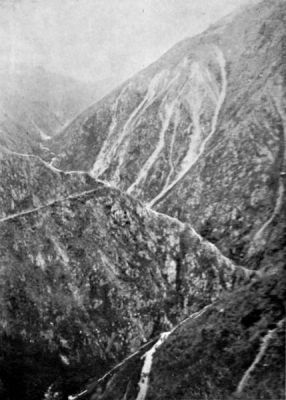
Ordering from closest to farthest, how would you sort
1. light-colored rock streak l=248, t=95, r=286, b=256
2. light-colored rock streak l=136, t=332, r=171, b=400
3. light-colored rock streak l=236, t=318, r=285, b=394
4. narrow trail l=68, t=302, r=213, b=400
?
light-colored rock streak l=236, t=318, r=285, b=394 < light-colored rock streak l=136, t=332, r=171, b=400 < narrow trail l=68, t=302, r=213, b=400 < light-colored rock streak l=248, t=95, r=286, b=256

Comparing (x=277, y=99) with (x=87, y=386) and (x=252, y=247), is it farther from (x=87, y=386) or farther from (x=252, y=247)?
(x=87, y=386)

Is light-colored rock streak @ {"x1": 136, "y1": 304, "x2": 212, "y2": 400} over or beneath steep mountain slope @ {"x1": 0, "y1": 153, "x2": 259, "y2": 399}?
beneath

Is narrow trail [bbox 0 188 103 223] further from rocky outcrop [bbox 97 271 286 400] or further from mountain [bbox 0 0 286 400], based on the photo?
rocky outcrop [bbox 97 271 286 400]

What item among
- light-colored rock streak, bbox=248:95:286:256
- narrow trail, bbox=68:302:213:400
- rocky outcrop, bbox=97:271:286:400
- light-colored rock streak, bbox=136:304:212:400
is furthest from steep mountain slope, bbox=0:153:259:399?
light-colored rock streak, bbox=248:95:286:256

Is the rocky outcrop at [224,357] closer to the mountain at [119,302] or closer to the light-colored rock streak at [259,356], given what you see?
the light-colored rock streak at [259,356]

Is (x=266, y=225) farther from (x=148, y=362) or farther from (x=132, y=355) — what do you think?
(x=148, y=362)

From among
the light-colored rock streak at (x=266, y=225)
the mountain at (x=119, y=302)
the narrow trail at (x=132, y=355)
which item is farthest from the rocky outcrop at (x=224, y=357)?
the light-colored rock streak at (x=266, y=225)

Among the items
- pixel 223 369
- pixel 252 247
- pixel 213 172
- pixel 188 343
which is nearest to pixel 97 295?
pixel 188 343

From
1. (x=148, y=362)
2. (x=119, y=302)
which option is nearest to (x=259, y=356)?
(x=148, y=362)
